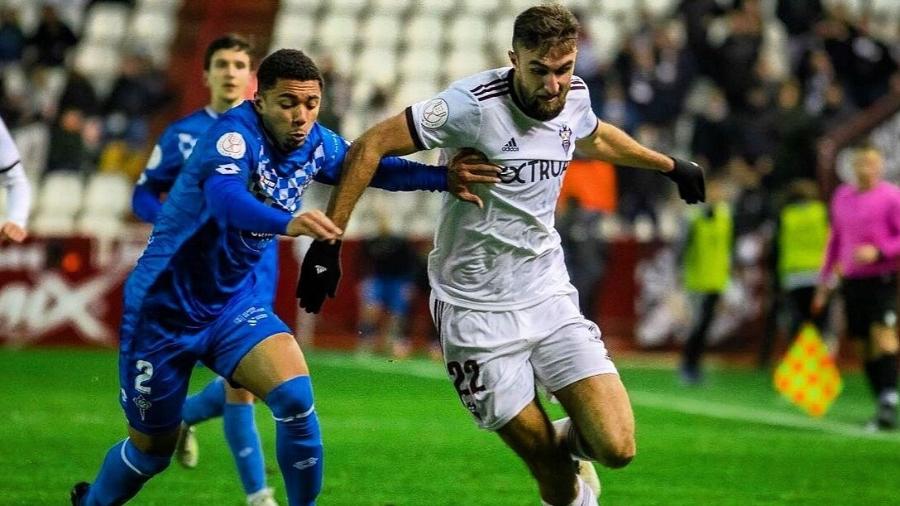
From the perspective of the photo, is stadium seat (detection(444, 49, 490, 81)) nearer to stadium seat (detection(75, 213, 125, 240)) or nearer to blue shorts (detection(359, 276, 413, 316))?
blue shorts (detection(359, 276, 413, 316))

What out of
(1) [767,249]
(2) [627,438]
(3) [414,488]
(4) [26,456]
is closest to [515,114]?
(2) [627,438]

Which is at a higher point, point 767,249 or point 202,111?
point 202,111

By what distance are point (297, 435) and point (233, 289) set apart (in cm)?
74

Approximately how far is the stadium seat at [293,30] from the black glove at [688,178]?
16438 mm

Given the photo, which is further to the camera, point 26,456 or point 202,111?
point 26,456

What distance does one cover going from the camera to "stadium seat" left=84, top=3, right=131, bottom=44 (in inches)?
934

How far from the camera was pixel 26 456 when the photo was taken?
9.74m

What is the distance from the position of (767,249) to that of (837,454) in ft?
27.8

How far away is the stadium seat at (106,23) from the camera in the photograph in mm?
23734

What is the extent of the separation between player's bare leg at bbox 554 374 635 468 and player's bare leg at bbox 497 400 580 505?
0.09m

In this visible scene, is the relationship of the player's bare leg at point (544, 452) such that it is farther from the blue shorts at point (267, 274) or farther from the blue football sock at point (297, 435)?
the blue shorts at point (267, 274)

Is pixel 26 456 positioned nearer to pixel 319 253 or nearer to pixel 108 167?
pixel 319 253

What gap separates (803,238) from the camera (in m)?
16.7

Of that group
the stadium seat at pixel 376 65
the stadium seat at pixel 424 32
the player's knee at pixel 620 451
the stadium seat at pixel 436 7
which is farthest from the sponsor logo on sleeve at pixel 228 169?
the stadium seat at pixel 436 7
